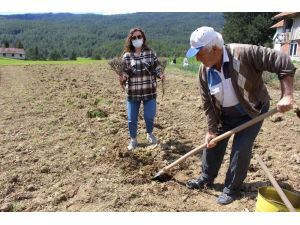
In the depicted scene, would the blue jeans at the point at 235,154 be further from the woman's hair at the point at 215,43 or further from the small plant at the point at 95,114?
the small plant at the point at 95,114

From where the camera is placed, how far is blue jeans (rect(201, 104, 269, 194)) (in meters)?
3.46

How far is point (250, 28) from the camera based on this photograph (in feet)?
125

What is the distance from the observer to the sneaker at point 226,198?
3689mm

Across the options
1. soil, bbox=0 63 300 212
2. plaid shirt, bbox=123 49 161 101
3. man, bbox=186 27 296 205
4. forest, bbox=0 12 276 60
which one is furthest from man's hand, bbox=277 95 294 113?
forest, bbox=0 12 276 60

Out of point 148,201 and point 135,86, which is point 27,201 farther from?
point 135,86

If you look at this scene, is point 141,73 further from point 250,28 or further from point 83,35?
point 83,35

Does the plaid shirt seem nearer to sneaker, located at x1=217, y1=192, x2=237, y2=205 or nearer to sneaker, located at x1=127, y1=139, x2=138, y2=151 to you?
sneaker, located at x1=127, y1=139, x2=138, y2=151

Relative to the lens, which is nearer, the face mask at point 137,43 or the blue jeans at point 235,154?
the blue jeans at point 235,154

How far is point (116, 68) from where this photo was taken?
5.15 metres

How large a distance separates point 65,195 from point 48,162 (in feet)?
3.30

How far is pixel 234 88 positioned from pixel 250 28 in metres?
36.5

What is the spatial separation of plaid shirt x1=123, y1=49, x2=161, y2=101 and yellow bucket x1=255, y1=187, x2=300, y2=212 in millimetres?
2056

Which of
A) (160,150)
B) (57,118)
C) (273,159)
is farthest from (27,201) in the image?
(57,118)

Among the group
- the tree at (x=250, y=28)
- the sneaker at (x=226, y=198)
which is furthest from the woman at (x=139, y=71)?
the tree at (x=250, y=28)
